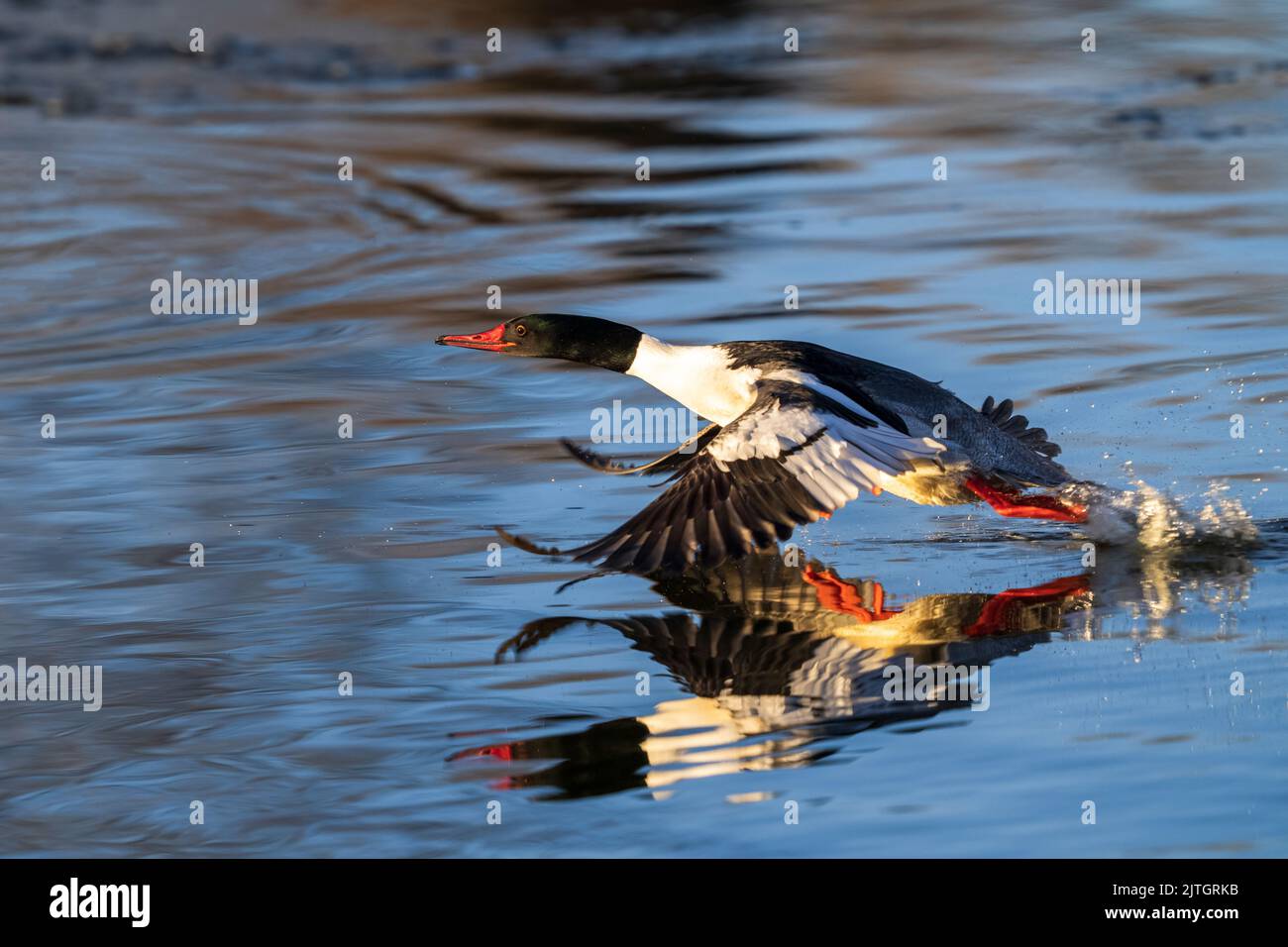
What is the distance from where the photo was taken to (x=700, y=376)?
27.5 ft

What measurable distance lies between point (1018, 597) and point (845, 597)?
710 mm

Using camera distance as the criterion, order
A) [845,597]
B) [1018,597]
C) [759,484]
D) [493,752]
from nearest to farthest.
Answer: [493,752], [759,484], [1018,597], [845,597]

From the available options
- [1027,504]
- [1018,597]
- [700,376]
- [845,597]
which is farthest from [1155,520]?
[700,376]

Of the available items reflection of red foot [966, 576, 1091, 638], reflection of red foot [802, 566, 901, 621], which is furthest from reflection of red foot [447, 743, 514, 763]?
reflection of red foot [966, 576, 1091, 638]

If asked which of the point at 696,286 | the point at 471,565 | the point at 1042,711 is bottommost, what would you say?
the point at 1042,711

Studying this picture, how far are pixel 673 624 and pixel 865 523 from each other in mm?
1589

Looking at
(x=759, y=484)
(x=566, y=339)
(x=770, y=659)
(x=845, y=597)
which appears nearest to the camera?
(x=770, y=659)

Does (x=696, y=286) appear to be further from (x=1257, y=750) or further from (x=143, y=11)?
(x=143, y=11)

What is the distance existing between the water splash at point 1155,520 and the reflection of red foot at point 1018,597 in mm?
421

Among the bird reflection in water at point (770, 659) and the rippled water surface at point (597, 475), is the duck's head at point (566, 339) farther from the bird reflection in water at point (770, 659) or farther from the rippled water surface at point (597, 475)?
the bird reflection in water at point (770, 659)

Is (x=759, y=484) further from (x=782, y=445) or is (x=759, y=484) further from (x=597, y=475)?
(x=597, y=475)

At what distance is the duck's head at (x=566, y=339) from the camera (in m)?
8.77
